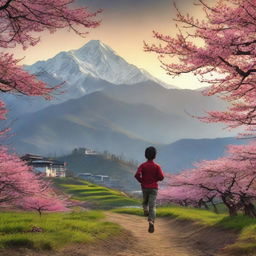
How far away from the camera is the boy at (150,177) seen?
43.9 ft

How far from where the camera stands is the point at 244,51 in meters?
14.3

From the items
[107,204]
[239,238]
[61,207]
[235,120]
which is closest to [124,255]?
[239,238]

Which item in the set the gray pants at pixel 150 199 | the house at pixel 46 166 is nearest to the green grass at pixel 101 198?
the house at pixel 46 166

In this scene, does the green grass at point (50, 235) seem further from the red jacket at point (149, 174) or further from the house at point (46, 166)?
the house at point (46, 166)

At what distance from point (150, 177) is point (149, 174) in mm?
109

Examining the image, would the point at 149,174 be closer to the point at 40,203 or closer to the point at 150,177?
the point at 150,177

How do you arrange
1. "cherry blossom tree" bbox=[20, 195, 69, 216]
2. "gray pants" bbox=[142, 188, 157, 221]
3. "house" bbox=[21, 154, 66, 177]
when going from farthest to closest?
"house" bbox=[21, 154, 66, 177], "cherry blossom tree" bbox=[20, 195, 69, 216], "gray pants" bbox=[142, 188, 157, 221]

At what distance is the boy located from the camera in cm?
1339

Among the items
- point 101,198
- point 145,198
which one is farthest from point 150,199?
point 101,198

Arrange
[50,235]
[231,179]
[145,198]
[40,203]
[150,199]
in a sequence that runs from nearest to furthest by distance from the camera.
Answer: [150,199], [145,198], [50,235], [231,179], [40,203]

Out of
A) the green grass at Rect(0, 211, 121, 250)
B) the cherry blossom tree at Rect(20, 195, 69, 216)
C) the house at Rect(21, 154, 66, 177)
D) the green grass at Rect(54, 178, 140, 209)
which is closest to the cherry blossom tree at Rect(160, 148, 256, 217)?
the green grass at Rect(0, 211, 121, 250)

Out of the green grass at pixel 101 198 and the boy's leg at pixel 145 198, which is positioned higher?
the boy's leg at pixel 145 198

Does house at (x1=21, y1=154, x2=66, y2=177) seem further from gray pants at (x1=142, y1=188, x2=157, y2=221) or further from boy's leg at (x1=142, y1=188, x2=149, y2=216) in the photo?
gray pants at (x1=142, y1=188, x2=157, y2=221)

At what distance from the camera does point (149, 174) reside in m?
13.5
